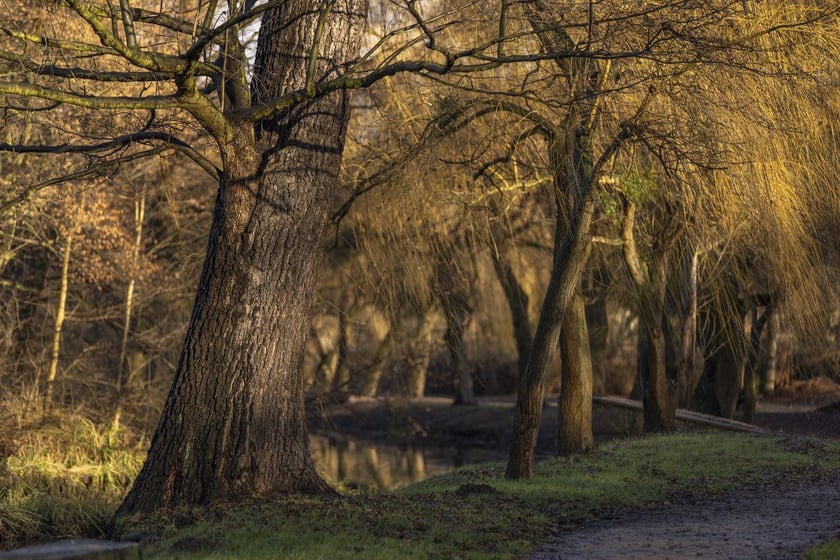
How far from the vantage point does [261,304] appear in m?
9.25

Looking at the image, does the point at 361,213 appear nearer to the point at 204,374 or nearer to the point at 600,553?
the point at 204,374

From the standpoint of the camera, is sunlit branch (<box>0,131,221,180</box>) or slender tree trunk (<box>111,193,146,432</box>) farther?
slender tree trunk (<box>111,193,146,432</box>)

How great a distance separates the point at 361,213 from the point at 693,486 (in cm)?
642

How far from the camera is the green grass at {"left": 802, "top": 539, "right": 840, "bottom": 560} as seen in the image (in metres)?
6.56

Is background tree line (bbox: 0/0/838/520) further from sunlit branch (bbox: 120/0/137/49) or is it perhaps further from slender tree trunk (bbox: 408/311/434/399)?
slender tree trunk (bbox: 408/311/434/399)

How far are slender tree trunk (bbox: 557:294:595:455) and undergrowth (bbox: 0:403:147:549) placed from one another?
5.59 m

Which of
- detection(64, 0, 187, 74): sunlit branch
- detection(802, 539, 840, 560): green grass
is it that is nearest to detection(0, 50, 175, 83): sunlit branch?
detection(64, 0, 187, 74): sunlit branch

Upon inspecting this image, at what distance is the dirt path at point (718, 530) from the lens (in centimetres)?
714

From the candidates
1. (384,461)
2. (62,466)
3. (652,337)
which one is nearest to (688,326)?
(652,337)

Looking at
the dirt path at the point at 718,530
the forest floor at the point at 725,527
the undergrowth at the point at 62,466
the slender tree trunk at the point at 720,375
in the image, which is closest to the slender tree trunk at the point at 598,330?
the slender tree trunk at the point at 720,375

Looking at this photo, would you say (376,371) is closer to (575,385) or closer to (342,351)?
(342,351)

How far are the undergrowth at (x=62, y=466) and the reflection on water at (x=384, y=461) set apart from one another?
3.87 meters

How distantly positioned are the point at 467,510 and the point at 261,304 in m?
2.55

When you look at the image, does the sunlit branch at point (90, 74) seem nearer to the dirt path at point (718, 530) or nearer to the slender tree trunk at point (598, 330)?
the dirt path at point (718, 530)
